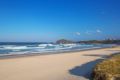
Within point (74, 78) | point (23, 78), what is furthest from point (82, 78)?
point (23, 78)

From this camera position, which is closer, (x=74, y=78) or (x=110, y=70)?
(x=110, y=70)

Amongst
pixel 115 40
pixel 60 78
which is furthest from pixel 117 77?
pixel 115 40

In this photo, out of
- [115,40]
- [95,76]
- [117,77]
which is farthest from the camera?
[115,40]

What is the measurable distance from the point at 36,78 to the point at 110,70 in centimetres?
322

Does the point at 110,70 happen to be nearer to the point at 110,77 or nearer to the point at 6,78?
the point at 110,77

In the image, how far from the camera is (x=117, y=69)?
8047 millimetres

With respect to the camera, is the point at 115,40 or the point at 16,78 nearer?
the point at 16,78

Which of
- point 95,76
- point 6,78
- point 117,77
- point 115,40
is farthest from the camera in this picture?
point 115,40

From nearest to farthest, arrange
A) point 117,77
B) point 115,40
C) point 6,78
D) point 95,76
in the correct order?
1. point 117,77
2. point 95,76
3. point 6,78
4. point 115,40

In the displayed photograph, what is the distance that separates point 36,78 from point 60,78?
107cm

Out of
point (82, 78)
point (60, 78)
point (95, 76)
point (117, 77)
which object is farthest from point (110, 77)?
point (60, 78)

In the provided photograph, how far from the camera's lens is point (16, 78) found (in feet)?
28.3

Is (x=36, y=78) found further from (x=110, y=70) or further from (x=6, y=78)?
(x=110, y=70)

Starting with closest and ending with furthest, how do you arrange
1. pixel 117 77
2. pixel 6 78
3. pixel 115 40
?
pixel 117 77, pixel 6 78, pixel 115 40
